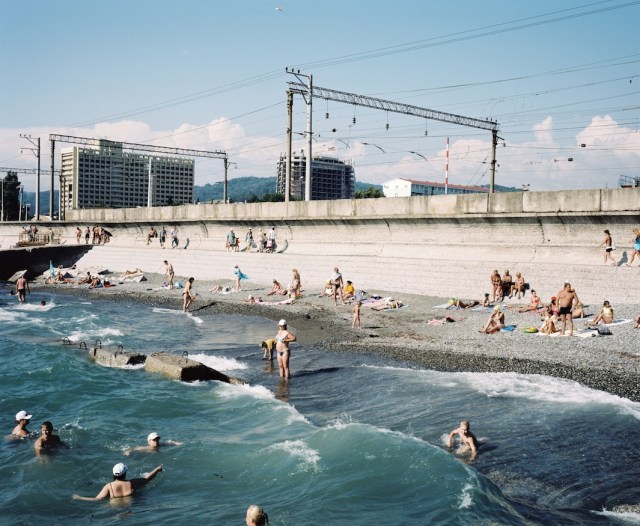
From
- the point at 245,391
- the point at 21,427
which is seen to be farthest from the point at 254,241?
the point at 21,427

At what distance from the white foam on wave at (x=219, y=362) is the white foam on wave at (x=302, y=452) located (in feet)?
18.2

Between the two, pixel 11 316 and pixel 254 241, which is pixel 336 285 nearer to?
pixel 254 241

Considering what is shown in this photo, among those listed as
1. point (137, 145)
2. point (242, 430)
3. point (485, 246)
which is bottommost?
point (242, 430)

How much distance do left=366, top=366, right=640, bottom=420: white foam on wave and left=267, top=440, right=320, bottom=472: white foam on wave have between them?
4231mm

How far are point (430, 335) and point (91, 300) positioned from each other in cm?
1884

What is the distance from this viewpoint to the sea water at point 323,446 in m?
8.41

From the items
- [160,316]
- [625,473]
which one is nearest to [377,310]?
[160,316]

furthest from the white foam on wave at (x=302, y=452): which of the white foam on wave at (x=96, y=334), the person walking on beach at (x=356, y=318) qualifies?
the white foam on wave at (x=96, y=334)

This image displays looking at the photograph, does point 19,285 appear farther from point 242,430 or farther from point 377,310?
point 242,430

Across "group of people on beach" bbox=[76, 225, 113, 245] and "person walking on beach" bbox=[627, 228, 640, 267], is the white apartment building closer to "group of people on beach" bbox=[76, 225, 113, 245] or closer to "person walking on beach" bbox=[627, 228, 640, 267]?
"group of people on beach" bbox=[76, 225, 113, 245]

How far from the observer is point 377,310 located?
23703 millimetres

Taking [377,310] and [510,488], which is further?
[377,310]

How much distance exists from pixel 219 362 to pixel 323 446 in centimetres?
689

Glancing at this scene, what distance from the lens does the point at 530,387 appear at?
13.2 m
